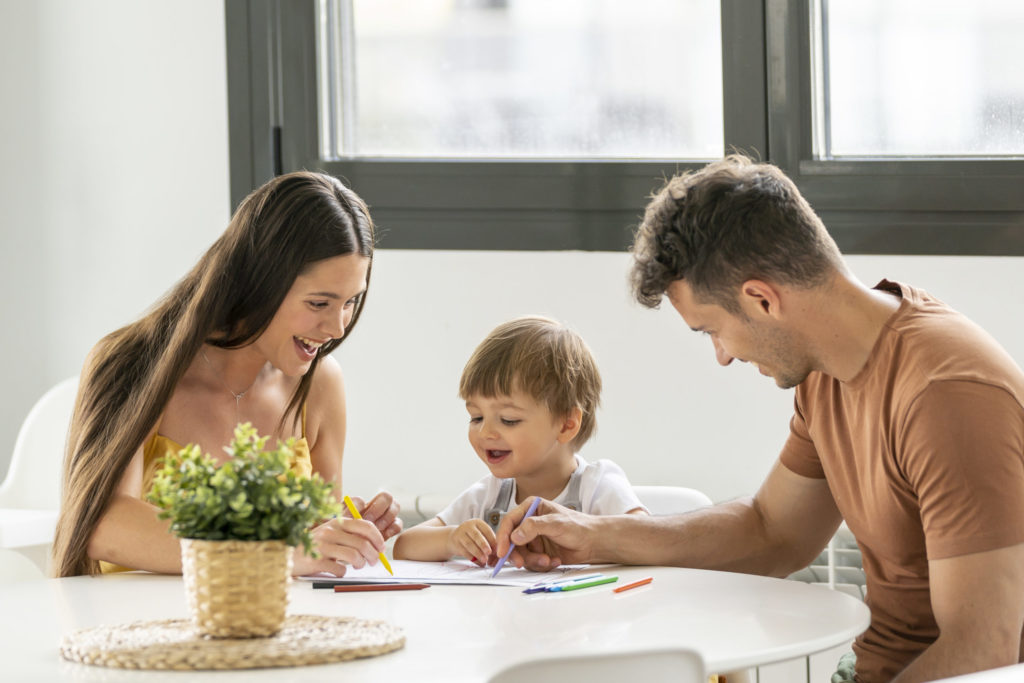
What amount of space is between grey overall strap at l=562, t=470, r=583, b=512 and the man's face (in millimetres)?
399

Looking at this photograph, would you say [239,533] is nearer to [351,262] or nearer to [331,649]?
[331,649]

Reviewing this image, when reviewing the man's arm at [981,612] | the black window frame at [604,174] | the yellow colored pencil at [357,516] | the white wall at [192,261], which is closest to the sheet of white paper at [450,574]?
the yellow colored pencil at [357,516]

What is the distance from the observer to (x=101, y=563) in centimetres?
175

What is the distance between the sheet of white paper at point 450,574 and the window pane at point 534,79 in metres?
1.24

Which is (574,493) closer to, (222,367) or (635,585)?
(635,585)

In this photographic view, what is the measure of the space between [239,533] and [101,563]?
0.72 m

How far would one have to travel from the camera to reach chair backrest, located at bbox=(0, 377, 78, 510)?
264 cm

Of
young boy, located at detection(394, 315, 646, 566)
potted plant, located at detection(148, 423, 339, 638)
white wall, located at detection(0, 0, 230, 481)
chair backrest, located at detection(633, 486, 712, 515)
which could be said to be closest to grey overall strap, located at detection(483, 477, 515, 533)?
young boy, located at detection(394, 315, 646, 566)

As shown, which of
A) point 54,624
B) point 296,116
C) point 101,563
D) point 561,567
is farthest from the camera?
point 296,116

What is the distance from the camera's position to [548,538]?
1623mm

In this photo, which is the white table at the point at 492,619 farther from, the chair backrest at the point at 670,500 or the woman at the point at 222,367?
the chair backrest at the point at 670,500

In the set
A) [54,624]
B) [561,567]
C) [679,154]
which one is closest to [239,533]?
[54,624]

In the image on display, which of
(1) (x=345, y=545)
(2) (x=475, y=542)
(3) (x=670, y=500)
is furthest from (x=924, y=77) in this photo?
(1) (x=345, y=545)

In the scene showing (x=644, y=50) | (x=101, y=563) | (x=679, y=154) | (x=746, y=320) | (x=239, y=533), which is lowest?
(x=101, y=563)
